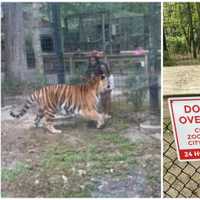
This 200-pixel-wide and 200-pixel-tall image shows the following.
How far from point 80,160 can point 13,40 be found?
2.96 feet

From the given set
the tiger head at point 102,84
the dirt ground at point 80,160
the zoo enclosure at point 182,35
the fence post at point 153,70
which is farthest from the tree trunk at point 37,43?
the zoo enclosure at point 182,35

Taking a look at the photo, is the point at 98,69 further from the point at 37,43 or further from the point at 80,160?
the point at 80,160

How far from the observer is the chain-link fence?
3.03 metres

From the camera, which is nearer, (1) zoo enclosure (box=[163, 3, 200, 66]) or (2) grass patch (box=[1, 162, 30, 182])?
(1) zoo enclosure (box=[163, 3, 200, 66])

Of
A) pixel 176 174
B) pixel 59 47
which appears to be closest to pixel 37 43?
pixel 59 47

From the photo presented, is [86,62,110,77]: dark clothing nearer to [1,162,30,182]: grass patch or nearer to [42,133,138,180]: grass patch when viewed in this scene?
[42,133,138,180]: grass patch

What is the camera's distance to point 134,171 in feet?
10.0

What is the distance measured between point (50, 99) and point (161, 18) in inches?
35.5

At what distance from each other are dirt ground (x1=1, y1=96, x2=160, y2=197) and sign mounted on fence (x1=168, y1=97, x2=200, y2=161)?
0.19 meters

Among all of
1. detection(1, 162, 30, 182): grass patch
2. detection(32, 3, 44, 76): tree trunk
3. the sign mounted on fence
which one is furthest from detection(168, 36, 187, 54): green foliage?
detection(1, 162, 30, 182): grass patch

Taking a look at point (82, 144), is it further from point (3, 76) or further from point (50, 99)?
point (3, 76)

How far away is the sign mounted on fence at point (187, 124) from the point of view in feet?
9.79

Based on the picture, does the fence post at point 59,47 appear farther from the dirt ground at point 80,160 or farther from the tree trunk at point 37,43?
the dirt ground at point 80,160

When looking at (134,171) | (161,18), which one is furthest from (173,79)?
(134,171)
